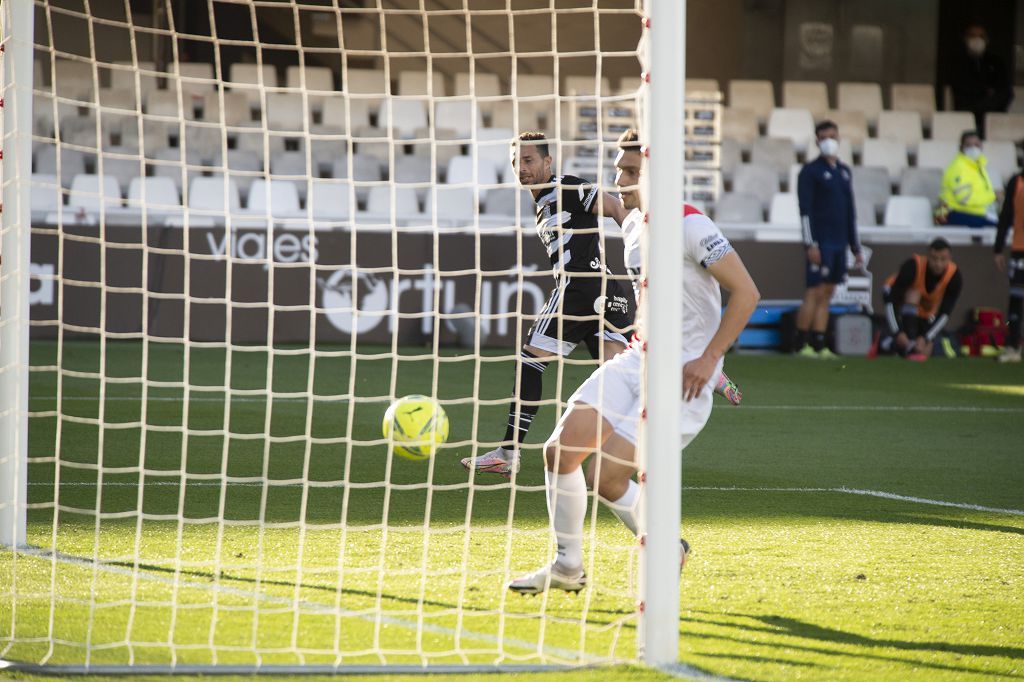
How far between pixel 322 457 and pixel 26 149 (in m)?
2.72

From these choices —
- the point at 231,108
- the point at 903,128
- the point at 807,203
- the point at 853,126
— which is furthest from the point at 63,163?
the point at 903,128

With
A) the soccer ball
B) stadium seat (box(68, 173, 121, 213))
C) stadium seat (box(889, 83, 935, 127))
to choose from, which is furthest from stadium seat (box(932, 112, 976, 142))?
the soccer ball

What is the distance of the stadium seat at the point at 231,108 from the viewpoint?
15930 millimetres

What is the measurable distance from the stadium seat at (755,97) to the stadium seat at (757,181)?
165cm

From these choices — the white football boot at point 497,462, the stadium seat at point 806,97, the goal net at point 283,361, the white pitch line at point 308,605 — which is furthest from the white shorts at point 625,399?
the stadium seat at point 806,97

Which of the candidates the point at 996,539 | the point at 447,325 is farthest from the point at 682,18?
the point at 447,325

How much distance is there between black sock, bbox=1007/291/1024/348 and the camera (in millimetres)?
13727

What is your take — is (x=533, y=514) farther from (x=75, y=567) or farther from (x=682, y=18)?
(x=682, y=18)

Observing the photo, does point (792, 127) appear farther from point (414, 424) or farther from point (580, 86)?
point (414, 424)

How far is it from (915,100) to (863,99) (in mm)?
764

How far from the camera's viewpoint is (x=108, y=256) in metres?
12.7

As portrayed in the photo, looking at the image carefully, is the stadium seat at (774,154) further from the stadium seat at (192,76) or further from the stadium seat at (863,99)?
the stadium seat at (192,76)

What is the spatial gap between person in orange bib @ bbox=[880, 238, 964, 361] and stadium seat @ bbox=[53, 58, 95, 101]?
960cm

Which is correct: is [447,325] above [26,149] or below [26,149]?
below
